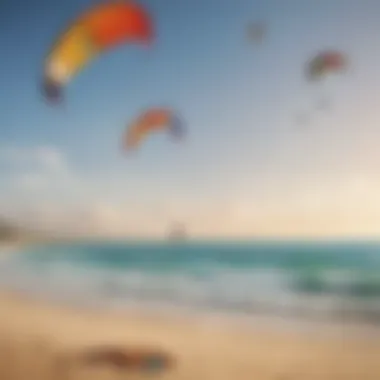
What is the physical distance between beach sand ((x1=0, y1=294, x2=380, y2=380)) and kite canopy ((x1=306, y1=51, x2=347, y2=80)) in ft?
1.55

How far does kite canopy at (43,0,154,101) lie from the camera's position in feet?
4.14

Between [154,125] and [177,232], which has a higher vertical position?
[154,125]

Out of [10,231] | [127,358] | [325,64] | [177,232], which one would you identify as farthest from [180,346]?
[325,64]

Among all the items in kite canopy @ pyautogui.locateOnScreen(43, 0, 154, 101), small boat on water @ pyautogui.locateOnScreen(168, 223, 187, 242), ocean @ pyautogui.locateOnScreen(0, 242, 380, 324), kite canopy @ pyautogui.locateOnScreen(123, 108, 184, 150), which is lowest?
ocean @ pyautogui.locateOnScreen(0, 242, 380, 324)

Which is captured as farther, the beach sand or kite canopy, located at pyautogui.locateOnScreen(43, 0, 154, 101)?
kite canopy, located at pyautogui.locateOnScreen(43, 0, 154, 101)

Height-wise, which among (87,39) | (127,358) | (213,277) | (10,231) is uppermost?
(87,39)

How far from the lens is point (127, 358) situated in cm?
119

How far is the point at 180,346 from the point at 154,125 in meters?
0.41

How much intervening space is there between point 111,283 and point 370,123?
0.56 metres

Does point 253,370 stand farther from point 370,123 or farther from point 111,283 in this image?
point 370,123

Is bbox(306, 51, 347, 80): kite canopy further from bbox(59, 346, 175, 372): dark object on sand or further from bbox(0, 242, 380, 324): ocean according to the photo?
bbox(59, 346, 175, 372): dark object on sand

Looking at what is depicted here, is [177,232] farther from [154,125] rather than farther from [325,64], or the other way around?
[325,64]

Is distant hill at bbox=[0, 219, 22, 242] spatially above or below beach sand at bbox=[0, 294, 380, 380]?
above

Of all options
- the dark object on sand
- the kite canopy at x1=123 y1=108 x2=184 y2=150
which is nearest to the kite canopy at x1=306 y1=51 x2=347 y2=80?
the kite canopy at x1=123 y1=108 x2=184 y2=150
